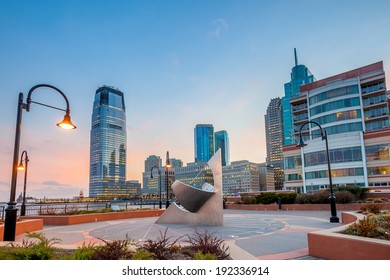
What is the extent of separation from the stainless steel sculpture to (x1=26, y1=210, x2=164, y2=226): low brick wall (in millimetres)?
5228

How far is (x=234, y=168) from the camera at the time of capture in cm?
Result: 18025

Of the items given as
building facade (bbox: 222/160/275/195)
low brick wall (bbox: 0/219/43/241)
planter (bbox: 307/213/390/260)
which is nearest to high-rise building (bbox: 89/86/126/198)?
building facade (bbox: 222/160/275/195)

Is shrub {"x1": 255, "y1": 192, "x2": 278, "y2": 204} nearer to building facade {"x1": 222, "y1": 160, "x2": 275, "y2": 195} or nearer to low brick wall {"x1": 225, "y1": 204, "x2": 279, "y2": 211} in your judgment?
low brick wall {"x1": 225, "y1": 204, "x2": 279, "y2": 211}

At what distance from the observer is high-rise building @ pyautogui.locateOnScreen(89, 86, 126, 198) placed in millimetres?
168800

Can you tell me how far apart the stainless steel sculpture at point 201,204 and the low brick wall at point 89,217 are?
5228mm

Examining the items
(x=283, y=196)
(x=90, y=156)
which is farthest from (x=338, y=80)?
(x=90, y=156)

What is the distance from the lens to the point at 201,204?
44.7 feet

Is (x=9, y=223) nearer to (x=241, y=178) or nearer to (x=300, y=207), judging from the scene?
(x=300, y=207)

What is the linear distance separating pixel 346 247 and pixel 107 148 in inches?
6898

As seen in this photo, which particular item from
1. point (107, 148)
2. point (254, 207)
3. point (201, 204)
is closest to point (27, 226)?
point (201, 204)

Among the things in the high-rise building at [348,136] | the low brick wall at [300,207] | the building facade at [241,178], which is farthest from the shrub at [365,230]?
the building facade at [241,178]

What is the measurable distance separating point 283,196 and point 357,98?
3530 centimetres

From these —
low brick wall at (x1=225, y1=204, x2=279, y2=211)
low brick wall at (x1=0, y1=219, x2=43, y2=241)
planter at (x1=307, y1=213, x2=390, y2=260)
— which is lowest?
low brick wall at (x1=225, y1=204, x2=279, y2=211)
